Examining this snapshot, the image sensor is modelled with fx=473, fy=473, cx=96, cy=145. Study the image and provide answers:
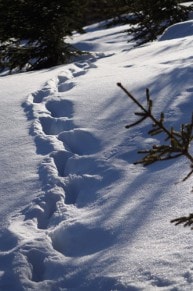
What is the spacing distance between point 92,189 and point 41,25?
628cm

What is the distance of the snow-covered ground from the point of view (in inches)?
128

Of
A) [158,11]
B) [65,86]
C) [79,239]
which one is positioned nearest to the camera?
A: [79,239]

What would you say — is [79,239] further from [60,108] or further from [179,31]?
[179,31]

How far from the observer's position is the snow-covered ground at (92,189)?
3.26m

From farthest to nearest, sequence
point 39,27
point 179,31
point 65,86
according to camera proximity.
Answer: point 39,27 < point 179,31 < point 65,86

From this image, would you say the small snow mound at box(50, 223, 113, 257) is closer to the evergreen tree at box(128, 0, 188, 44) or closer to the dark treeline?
the dark treeline

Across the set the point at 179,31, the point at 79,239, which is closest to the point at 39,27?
the point at 179,31

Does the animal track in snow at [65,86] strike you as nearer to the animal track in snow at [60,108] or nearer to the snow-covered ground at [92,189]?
the snow-covered ground at [92,189]

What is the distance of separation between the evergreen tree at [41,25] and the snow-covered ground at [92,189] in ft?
10.4

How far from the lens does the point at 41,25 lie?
977 cm

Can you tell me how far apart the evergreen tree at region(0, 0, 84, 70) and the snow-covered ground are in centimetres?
317

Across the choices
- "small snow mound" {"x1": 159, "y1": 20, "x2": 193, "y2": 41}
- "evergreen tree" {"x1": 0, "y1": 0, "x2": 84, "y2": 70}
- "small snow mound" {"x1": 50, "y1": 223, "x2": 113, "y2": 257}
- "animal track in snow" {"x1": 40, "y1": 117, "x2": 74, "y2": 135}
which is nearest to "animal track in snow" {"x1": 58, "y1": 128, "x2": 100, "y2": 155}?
"animal track in snow" {"x1": 40, "y1": 117, "x2": 74, "y2": 135}

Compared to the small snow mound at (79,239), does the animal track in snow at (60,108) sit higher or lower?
higher

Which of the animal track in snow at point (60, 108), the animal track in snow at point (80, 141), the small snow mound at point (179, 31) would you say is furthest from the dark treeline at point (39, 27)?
the animal track in snow at point (80, 141)
